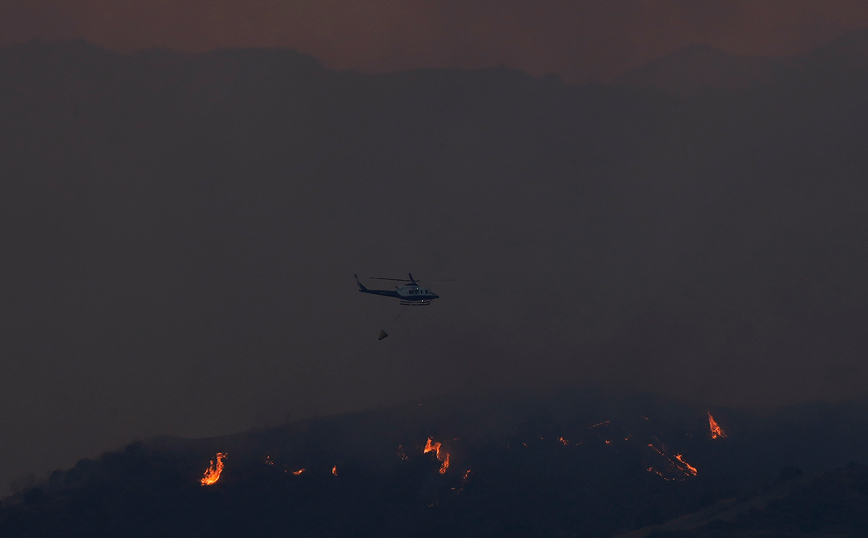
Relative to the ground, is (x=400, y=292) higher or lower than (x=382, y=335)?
higher

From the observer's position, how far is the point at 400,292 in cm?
15125

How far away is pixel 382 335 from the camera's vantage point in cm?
14462

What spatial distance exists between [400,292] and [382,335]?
1127cm
